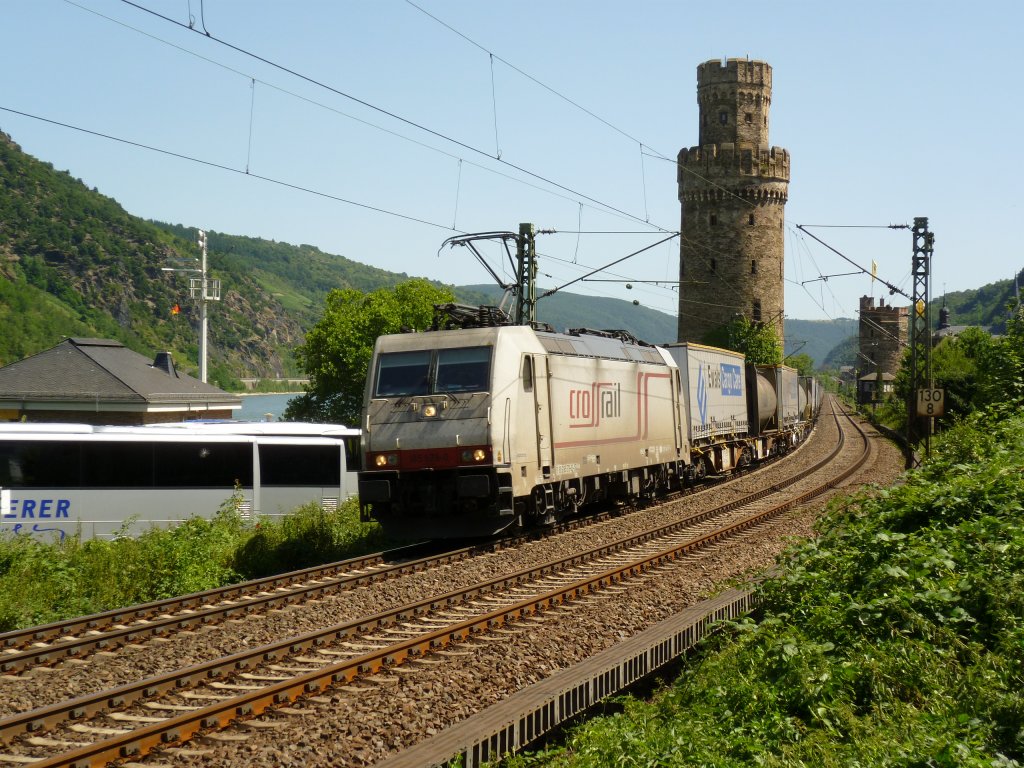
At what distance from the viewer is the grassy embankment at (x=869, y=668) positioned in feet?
21.7

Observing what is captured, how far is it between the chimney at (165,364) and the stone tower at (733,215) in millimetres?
44799

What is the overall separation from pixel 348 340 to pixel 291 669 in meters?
55.1

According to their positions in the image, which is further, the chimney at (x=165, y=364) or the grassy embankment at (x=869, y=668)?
the chimney at (x=165, y=364)

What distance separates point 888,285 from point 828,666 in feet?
96.4

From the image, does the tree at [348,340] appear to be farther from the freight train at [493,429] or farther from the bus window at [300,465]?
the freight train at [493,429]

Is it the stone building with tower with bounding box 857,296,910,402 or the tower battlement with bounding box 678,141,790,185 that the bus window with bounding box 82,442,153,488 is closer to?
the tower battlement with bounding box 678,141,790,185

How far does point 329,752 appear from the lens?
765 cm

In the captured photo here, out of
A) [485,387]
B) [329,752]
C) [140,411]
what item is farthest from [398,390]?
[140,411]

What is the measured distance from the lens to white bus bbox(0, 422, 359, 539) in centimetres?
1870

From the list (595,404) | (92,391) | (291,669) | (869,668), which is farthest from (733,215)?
(869,668)

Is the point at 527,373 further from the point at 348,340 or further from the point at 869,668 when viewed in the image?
the point at 348,340

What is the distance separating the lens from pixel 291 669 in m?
10.0

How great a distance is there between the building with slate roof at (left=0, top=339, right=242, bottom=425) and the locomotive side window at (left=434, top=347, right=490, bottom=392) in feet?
75.8

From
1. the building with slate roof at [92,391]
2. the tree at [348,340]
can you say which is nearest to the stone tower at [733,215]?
the tree at [348,340]
